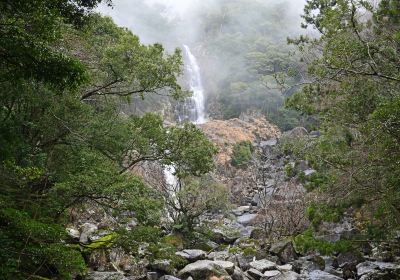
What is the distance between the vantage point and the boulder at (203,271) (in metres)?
12.7

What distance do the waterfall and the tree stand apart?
3834 centimetres

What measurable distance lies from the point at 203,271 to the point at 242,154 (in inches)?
1125

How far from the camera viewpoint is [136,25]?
86.2 meters

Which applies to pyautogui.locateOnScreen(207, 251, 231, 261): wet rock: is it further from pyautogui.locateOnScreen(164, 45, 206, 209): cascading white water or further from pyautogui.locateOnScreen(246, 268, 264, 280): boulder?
pyautogui.locateOnScreen(164, 45, 206, 209): cascading white water

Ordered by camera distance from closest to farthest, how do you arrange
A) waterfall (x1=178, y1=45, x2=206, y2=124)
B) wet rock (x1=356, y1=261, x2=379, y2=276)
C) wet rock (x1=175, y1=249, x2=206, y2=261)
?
wet rock (x1=356, y1=261, x2=379, y2=276) < wet rock (x1=175, y1=249, x2=206, y2=261) < waterfall (x1=178, y1=45, x2=206, y2=124)

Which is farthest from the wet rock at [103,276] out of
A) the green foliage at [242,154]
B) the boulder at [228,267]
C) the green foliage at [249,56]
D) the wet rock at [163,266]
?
the green foliage at [249,56]

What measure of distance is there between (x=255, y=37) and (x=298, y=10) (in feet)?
59.0

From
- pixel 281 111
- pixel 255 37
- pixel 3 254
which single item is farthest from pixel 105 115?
pixel 255 37

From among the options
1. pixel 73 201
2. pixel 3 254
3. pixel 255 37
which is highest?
pixel 255 37

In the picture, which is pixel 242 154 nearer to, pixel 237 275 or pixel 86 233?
pixel 237 275

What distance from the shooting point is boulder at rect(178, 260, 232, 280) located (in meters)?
12.7

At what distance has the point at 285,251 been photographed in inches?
672

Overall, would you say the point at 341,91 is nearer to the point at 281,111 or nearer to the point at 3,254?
the point at 3,254

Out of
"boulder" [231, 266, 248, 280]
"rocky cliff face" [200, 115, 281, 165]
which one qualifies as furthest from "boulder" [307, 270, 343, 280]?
"rocky cliff face" [200, 115, 281, 165]
